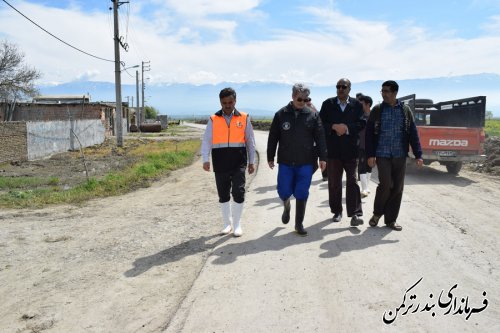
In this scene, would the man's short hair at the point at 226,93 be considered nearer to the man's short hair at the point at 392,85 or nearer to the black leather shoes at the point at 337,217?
the man's short hair at the point at 392,85

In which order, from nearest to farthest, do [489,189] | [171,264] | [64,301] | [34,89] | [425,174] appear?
[64,301] → [171,264] → [489,189] → [425,174] → [34,89]

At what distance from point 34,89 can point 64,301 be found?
37.5m

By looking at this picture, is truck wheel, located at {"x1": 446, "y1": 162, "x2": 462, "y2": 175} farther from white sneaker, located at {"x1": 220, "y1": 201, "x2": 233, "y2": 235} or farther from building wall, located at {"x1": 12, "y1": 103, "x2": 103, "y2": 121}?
building wall, located at {"x1": 12, "y1": 103, "x2": 103, "y2": 121}

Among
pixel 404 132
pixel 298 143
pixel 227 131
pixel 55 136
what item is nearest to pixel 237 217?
pixel 227 131

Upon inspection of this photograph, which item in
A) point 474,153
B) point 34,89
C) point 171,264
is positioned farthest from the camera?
point 34,89

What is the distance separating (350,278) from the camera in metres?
4.06

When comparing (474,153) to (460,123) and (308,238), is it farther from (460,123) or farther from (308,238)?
(308,238)

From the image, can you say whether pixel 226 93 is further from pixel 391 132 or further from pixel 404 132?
pixel 404 132

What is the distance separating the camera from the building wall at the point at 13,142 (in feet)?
49.5

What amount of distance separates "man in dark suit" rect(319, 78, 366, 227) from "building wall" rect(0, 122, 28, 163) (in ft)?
43.2

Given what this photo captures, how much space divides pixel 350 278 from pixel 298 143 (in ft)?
6.23

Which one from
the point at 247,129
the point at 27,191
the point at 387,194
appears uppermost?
the point at 247,129

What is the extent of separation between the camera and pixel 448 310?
342cm

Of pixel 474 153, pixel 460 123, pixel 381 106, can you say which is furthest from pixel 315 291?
pixel 460 123
